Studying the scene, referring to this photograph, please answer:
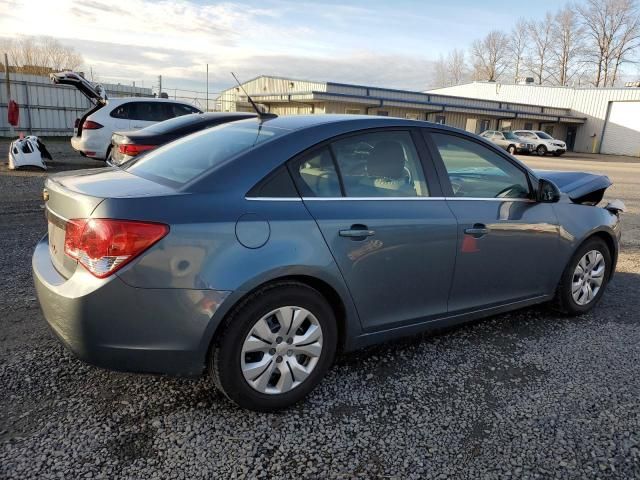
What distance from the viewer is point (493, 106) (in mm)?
39312

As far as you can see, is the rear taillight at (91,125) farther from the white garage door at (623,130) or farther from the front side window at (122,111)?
the white garage door at (623,130)

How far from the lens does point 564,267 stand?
4.06 metres

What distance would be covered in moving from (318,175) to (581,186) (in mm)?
2771

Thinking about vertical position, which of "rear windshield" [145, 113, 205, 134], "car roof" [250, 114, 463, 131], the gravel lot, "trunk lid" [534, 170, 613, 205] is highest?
"car roof" [250, 114, 463, 131]

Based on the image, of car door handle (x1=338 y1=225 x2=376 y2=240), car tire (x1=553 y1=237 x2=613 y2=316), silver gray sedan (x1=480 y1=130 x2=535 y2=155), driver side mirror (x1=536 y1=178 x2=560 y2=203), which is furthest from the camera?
silver gray sedan (x1=480 y1=130 x2=535 y2=155)

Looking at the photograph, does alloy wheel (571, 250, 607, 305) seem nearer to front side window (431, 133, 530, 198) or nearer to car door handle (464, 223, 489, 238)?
front side window (431, 133, 530, 198)

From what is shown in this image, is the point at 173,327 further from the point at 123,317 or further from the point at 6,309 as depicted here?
the point at 6,309

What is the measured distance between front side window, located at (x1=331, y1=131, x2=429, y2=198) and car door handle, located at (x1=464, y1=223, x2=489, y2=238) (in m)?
0.38

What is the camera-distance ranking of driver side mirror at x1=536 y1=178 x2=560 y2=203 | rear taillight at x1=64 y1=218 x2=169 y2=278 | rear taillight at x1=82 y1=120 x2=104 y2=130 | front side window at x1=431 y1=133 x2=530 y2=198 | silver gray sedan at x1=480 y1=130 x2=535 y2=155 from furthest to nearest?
silver gray sedan at x1=480 y1=130 x2=535 y2=155
rear taillight at x1=82 y1=120 x2=104 y2=130
driver side mirror at x1=536 y1=178 x2=560 y2=203
front side window at x1=431 y1=133 x2=530 y2=198
rear taillight at x1=64 y1=218 x2=169 y2=278

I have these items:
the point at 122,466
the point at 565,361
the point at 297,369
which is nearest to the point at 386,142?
the point at 297,369

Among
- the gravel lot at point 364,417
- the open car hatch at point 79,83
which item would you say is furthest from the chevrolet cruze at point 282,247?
the open car hatch at point 79,83

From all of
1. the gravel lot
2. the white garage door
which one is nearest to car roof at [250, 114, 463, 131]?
the gravel lot

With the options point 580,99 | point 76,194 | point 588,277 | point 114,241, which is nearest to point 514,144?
point 580,99

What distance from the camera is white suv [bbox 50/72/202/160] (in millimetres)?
11070
